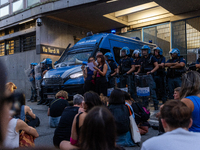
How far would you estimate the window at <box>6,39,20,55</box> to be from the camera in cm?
1589

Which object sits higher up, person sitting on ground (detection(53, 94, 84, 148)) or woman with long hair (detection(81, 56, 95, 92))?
woman with long hair (detection(81, 56, 95, 92))

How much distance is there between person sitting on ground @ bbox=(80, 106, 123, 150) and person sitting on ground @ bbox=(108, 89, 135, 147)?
2714 millimetres

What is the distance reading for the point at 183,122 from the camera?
5.93 feet

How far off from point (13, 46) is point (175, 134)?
54.8ft

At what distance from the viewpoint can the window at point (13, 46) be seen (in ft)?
52.1

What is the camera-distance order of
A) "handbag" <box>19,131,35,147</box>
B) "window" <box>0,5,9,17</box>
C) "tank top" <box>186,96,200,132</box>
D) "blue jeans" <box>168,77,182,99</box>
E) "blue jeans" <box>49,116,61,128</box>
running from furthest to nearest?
1. "window" <box>0,5,9,17</box>
2. "blue jeans" <box>168,77,182,99</box>
3. "blue jeans" <box>49,116,61,128</box>
4. "handbag" <box>19,131,35,147</box>
5. "tank top" <box>186,96,200,132</box>

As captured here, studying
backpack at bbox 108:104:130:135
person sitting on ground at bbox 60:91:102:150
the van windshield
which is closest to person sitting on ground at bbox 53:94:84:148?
person sitting on ground at bbox 60:91:102:150

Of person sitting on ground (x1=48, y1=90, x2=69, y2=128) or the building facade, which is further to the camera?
the building facade

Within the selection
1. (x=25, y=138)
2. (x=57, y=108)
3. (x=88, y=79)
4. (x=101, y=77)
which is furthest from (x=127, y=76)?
(x=25, y=138)

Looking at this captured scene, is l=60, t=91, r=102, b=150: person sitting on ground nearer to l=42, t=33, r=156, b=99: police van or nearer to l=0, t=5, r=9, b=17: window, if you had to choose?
l=42, t=33, r=156, b=99: police van

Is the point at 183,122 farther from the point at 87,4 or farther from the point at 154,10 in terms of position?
the point at 154,10

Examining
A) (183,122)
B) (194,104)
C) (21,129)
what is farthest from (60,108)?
(183,122)

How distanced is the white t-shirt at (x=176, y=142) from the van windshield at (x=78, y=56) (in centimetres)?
656

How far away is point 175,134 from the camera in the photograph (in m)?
1.67
